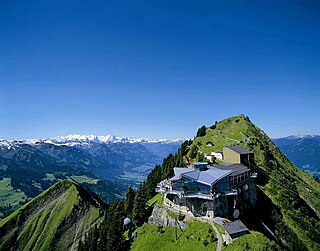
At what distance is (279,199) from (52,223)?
13674 centimetres

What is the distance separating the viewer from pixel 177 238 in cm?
6606

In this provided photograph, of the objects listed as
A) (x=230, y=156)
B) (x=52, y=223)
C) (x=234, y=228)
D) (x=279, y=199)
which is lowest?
(x=52, y=223)

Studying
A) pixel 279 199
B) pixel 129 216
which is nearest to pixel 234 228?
pixel 279 199

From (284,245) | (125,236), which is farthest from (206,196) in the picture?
(125,236)

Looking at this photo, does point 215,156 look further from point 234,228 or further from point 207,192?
point 234,228

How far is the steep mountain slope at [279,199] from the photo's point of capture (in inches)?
3045

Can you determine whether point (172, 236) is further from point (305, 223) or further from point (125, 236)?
point (305, 223)

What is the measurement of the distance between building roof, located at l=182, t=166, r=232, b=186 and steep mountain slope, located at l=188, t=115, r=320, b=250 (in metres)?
15.3

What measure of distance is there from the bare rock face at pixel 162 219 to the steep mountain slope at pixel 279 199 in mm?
18377

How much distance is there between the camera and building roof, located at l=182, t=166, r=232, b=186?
6594cm

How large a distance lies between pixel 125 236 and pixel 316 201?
270ft

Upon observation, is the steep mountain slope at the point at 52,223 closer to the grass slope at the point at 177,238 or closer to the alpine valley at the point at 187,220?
the alpine valley at the point at 187,220

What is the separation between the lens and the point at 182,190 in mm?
68938

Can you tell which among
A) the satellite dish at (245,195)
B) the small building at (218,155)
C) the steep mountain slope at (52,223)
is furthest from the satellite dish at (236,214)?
the steep mountain slope at (52,223)
